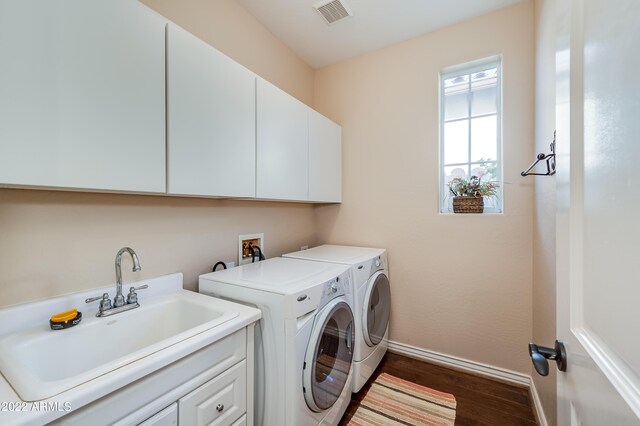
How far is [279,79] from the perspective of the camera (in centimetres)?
228

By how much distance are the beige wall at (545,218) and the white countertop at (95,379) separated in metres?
1.49

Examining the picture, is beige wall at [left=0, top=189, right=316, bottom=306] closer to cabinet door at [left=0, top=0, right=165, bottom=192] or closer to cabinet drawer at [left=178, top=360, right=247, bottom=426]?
cabinet door at [left=0, top=0, right=165, bottom=192]

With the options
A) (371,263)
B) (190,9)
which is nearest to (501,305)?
(371,263)

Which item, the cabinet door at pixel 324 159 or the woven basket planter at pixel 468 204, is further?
the cabinet door at pixel 324 159

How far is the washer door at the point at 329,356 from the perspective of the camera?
3.93ft

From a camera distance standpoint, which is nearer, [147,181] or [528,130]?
[147,181]

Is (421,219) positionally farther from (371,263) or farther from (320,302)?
(320,302)

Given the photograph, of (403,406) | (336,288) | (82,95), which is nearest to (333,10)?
(82,95)

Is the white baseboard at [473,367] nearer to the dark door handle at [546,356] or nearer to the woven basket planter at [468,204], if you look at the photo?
the woven basket planter at [468,204]

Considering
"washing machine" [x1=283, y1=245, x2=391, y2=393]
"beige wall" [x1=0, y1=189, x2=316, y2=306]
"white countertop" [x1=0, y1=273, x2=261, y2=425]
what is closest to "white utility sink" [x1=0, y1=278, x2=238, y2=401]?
"white countertop" [x1=0, y1=273, x2=261, y2=425]

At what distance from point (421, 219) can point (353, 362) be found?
1.24 meters

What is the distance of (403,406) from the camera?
5.46ft

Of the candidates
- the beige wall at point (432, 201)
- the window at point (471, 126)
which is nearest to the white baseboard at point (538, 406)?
the beige wall at point (432, 201)

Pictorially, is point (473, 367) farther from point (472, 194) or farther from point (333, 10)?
point (333, 10)
